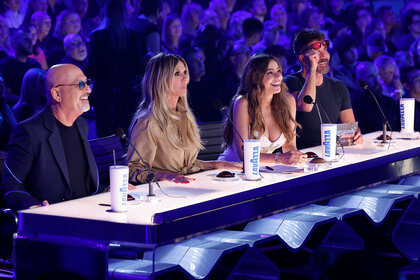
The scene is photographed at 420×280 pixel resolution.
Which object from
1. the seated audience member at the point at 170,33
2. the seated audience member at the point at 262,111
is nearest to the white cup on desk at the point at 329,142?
the seated audience member at the point at 262,111

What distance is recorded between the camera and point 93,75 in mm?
6152

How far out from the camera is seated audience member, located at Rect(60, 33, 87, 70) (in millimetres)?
5938

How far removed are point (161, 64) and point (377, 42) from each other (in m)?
5.43

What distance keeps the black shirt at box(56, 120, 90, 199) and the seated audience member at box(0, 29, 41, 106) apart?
92.2 inches

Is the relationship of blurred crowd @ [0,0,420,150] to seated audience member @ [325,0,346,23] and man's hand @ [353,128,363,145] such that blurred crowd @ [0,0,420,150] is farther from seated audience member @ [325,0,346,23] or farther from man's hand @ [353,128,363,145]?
man's hand @ [353,128,363,145]

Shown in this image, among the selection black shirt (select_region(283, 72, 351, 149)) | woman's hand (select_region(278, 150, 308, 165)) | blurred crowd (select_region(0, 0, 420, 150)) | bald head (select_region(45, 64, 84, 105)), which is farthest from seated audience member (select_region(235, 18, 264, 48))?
bald head (select_region(45, 64, 84, 105))

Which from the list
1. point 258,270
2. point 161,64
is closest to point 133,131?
point 161,64

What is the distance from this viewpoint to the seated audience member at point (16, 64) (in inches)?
219

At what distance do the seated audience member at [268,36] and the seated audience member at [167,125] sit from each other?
4.02m

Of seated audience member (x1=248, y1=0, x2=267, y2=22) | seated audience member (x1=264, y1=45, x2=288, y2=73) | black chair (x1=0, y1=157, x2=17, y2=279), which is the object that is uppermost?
seated audience member (x1=248, y1=0, x2=267, y2=22)

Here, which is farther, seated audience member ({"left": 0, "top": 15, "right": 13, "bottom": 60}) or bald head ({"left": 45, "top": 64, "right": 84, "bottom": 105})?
seated audience member ({"left": 0, "top": 15, "right": 13, "bottom": 60})

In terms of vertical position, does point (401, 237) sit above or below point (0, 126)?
below

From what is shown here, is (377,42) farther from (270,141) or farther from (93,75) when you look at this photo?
(270,141)

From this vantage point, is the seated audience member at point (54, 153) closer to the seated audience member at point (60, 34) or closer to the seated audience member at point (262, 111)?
the seated audience member at point (262, 111)
